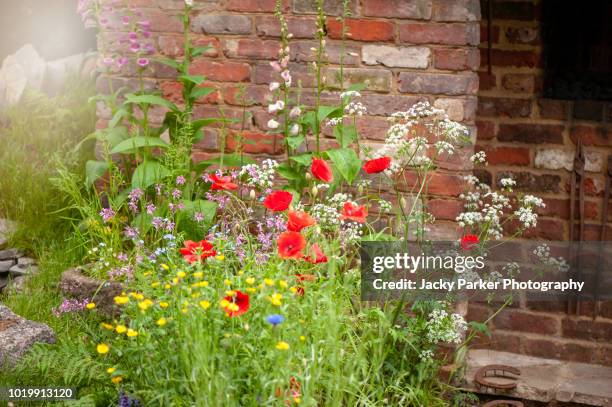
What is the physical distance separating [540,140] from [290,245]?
202 cm

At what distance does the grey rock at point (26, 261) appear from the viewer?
390cm

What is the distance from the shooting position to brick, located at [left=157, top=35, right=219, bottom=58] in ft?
11.8

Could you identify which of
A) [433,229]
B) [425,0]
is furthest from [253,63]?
[433,229]

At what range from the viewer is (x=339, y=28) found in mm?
3514

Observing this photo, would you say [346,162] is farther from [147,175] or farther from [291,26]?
[147,175]

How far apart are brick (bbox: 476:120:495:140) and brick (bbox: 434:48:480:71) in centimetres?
82

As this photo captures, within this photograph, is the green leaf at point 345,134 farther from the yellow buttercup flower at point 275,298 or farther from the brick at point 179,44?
the yellow buttercup flower at point 275,298

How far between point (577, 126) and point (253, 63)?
159 cm

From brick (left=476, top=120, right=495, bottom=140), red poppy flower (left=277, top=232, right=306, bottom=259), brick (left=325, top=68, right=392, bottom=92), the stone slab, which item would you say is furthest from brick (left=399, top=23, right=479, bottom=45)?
the stone slab

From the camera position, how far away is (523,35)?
4133 millimetres

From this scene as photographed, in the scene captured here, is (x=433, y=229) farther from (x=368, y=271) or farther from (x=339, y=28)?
(x=339, y=28)

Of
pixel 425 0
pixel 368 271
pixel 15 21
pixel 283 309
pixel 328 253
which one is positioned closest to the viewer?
pixel 283 309

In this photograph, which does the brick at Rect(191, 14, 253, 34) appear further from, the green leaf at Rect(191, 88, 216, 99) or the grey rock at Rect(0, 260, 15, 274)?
the grey rock at Rect(0, 260, 15, 274)

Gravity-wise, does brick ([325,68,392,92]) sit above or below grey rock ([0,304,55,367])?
above
